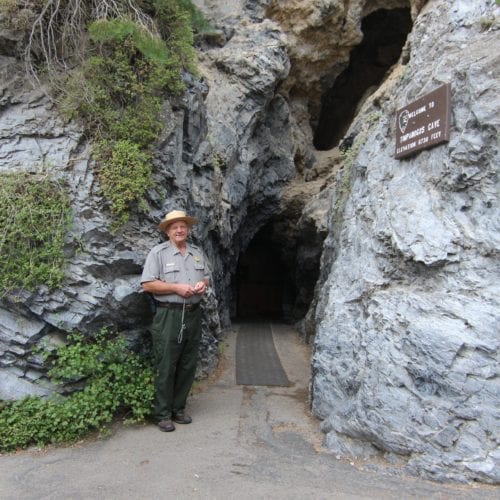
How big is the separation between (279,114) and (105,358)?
922cm

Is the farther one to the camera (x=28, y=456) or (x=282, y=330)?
(x=282, y=330)

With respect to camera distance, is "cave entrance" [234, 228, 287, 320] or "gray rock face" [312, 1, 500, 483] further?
"cave entrance" [234, 228, 287, 320]

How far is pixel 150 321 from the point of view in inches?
202

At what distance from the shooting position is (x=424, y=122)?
4.52 m

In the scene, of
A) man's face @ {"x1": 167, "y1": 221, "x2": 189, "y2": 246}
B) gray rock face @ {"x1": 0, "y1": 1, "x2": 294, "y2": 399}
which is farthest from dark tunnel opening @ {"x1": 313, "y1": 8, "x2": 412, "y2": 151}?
man's face @ {"x1": 167, "y1": 221, "x2": 189, "y2": 246}

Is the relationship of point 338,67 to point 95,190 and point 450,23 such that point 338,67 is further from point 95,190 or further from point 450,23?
point 95,190

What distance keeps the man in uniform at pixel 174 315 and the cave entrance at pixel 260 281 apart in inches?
490

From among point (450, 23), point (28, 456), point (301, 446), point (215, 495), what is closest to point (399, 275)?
point (301, 446)

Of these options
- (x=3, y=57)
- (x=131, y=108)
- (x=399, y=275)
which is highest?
(x=3, y=57)

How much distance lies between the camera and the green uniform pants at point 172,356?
4555 mm

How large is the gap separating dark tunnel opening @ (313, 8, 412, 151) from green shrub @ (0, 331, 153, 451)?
38.2 feet

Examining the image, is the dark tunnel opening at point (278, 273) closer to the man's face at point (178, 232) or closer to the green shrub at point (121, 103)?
the green shrub at point (121, 103)

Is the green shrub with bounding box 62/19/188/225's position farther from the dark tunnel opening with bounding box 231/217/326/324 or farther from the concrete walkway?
the dark tunnel opening with bounding box 231/217/326/324

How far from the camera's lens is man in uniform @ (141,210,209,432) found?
454cm
